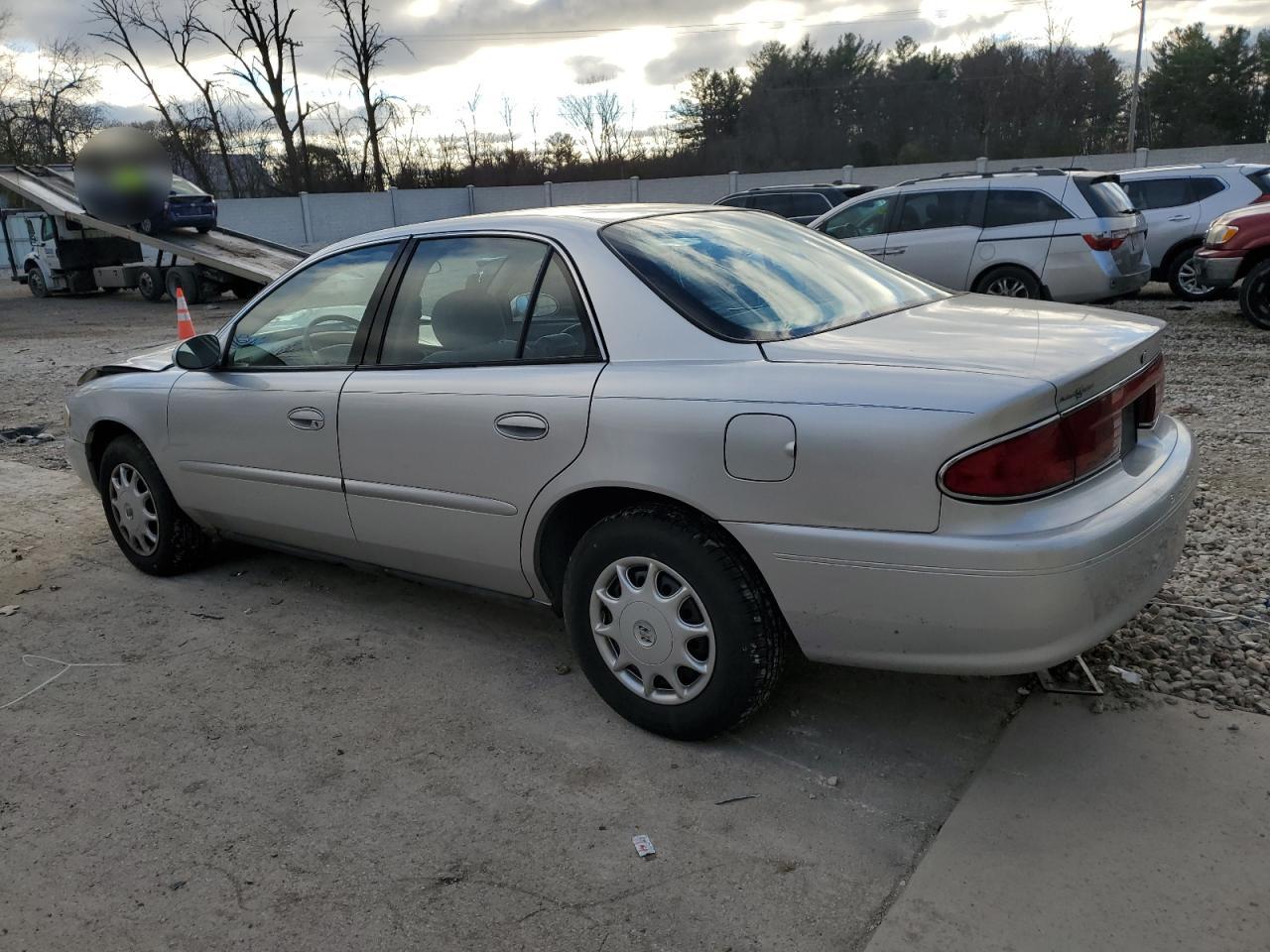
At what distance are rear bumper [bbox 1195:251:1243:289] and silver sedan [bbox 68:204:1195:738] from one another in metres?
7.74

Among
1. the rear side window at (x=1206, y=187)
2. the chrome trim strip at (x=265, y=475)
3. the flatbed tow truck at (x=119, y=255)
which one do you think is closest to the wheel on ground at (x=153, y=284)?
the flatbed tow truck at (x=119, y=255)

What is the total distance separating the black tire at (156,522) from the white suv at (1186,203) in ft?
38.3

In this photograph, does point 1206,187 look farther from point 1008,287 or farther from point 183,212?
point 183,212

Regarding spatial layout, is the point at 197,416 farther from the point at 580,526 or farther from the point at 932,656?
the point at 932,656

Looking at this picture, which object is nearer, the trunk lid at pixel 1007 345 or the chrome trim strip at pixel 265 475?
the trunk lid at pixel 1007 345

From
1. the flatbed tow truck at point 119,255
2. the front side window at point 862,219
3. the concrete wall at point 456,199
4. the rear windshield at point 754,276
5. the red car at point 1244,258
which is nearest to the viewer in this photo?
the rear windshield at point 754,276

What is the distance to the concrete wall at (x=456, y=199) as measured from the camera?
33.6 m

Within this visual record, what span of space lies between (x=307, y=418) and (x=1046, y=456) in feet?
8.69

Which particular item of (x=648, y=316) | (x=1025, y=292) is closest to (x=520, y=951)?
(x=648, y=316)

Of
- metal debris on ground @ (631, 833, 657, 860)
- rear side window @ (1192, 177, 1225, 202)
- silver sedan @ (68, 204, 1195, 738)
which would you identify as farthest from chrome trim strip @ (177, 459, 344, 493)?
rear side window @ (1192, 177, 1225, 202)

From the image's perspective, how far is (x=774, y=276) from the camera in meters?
3.28

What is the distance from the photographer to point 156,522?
15.2ft

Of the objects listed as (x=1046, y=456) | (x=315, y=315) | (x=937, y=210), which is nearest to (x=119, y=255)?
(x=937, y=210)

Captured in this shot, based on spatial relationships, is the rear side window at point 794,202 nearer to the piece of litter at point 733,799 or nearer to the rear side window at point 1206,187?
the rear side window at point 1206,187
